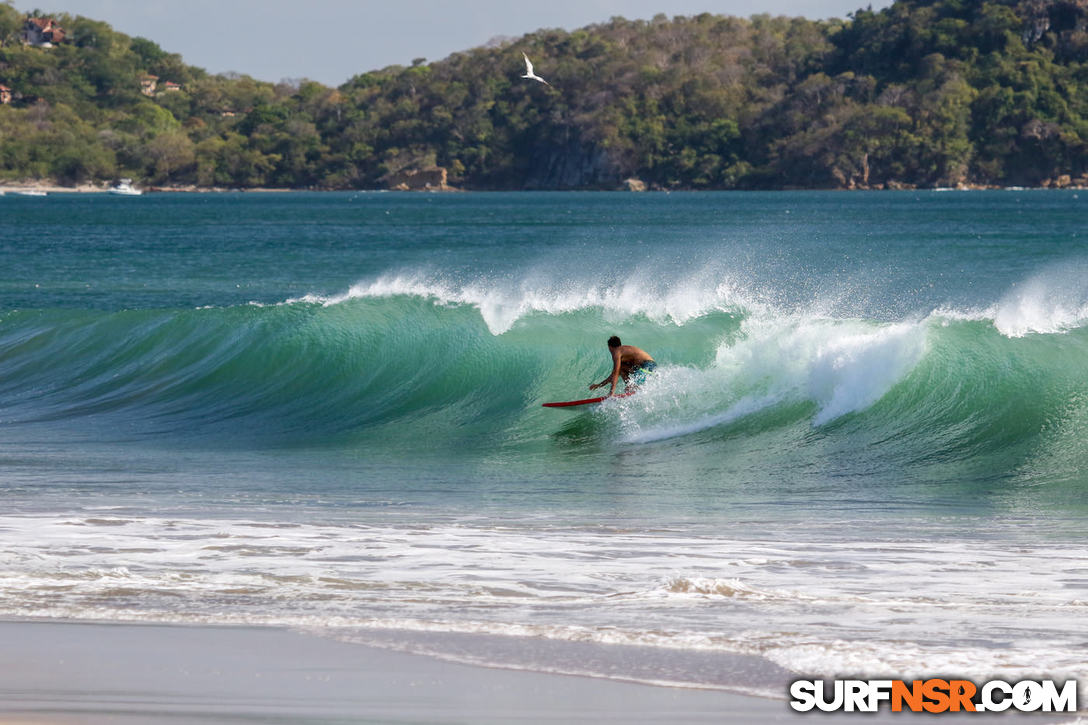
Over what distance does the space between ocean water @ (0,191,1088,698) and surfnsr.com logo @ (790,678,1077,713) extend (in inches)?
5.4

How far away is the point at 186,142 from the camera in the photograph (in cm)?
19212

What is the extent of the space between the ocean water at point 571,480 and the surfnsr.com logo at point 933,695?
0.45 ft

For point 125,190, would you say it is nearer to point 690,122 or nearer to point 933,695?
point 690,122

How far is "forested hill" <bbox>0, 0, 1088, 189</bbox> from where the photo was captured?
523 ft

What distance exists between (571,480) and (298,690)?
5736 millimetres

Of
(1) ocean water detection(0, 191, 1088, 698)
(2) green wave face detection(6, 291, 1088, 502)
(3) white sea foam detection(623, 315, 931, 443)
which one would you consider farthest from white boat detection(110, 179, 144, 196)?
(3) white sea foam detection(623, 315, 931, 443)

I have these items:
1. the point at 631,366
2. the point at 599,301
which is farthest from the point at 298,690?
the point at 599,301

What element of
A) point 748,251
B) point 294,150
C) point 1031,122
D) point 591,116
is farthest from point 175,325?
point 294,150

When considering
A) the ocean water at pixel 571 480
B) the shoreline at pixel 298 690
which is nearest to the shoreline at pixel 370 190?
the ocean water at pixel 571 480

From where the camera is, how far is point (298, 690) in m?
6.17

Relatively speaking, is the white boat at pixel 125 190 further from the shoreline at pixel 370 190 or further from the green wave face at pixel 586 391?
the green wave face at pixel 586 391

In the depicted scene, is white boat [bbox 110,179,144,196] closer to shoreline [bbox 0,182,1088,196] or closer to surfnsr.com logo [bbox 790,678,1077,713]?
shoreline [bbox 0,182,1088,196]

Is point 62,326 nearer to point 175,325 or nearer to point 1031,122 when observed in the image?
point 175,325

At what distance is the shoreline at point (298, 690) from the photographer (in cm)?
584
